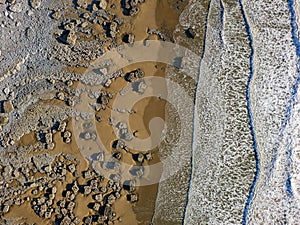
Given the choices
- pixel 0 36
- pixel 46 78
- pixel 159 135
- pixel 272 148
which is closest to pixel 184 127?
pixel 159 135

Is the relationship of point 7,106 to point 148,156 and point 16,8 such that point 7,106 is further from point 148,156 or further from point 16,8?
point 148,156

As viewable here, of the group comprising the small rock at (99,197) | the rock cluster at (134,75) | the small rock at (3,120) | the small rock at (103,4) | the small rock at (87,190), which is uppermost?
the small rock at (103,4)

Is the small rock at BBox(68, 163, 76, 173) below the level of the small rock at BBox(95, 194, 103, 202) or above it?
above

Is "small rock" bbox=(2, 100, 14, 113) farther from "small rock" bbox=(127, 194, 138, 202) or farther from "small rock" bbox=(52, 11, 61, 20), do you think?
→ "small rock" bbox=(127, 194, 138, 202)

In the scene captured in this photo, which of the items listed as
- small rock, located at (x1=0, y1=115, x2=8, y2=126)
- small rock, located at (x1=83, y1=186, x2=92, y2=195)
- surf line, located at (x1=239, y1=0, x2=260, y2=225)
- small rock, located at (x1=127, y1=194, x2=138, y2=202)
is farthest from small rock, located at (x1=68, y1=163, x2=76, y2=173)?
surf line, located at (x1=239, y1=0, x2=260, y2=225)

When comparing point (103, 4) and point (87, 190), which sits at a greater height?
point (103, 4)

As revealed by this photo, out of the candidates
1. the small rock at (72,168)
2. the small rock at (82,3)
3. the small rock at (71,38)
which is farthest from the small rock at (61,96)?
the small rock at (82,3)

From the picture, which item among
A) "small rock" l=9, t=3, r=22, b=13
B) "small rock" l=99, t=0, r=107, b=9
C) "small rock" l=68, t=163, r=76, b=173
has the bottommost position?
"small rock" l=68, t=163, r=76, b=173

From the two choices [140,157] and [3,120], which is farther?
[3,120]

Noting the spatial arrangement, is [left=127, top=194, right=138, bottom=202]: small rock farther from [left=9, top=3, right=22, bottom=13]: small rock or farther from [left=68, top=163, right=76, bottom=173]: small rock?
[left=9, top=3, right=22, bottom=13]: small rock

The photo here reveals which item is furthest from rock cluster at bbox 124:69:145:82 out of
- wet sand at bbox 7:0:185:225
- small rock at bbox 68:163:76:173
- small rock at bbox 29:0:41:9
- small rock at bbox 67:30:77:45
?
small rock at bbox 29:0:41:9

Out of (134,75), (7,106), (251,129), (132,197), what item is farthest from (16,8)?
(251,129)

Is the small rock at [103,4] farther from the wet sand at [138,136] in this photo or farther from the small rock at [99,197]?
the small rock at [99,197]

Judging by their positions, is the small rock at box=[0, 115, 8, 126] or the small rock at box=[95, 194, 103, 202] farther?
the small rock at box=[0, 115, 8, 126]
